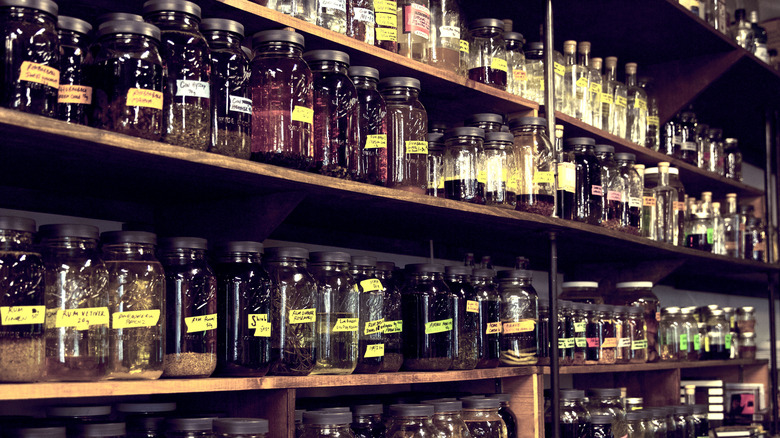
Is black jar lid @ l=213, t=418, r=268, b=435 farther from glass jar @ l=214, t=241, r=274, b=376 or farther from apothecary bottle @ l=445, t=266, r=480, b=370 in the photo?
apothecary bottle @ l=445, t=266, r=480, b=370

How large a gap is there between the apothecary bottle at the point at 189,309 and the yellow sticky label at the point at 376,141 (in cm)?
46

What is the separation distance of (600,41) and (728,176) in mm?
1193

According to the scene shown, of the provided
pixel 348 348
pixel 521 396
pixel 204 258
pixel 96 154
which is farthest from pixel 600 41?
pixel 96 154

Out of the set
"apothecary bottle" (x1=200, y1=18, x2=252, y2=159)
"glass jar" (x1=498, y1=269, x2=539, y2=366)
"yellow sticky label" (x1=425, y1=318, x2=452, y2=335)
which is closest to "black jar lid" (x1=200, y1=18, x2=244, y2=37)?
"apothecary bottle" (x1=200, y1=18, x2=252, y2=159)

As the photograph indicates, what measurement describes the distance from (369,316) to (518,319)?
1.96 feet

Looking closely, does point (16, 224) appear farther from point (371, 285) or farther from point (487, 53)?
point (487, 53)

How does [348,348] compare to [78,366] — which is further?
[348,348]

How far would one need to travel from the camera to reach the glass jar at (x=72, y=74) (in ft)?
4.09

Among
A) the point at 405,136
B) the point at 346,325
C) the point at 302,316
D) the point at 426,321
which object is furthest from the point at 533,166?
the point at 302,316

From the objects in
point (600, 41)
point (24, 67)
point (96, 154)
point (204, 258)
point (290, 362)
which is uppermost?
point (600, 41)

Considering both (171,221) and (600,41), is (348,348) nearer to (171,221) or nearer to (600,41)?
(171,221)

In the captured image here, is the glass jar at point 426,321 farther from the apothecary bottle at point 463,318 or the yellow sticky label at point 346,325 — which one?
the yellow sticky label at point 346,325

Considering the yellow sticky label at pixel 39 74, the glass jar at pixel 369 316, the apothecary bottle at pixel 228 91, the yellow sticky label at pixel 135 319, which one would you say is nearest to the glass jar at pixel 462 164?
the glass jar at pixel 369 316

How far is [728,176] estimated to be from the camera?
12.7 feet
